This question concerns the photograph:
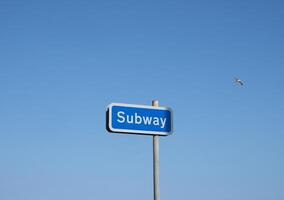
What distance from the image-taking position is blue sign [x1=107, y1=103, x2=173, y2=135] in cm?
544

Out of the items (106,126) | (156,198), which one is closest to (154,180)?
(156,198)

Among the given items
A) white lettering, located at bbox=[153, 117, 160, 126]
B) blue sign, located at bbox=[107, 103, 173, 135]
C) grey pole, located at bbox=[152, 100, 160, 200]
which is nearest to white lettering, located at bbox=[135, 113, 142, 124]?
blue sign, located at bbox=[107, 103, 173, 135]

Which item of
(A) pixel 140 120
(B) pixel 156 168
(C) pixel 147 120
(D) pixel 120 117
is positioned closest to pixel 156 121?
(C) pixel 147 120

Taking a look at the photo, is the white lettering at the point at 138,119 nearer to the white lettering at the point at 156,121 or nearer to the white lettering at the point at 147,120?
the white lettering at the point at 147,120

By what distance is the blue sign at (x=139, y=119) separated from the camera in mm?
5438

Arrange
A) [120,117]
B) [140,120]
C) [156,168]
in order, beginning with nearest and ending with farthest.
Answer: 1. [156,168]
2. [120,117]
3. [140,120]

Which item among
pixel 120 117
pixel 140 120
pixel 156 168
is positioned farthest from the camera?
pixel 140 120

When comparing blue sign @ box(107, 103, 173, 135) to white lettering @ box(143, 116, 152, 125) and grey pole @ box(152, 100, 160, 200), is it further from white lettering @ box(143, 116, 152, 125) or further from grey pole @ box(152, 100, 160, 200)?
grey pole @ box(152, 100, 160, 200)

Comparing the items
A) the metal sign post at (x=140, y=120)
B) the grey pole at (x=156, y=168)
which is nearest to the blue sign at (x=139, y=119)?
the metal sign post at (x=140, y=120)

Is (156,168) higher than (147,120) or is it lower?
lower

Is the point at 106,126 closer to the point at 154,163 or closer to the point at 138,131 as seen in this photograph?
the point at 138,131

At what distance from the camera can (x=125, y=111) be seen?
218 inches

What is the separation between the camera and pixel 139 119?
18.4 ft

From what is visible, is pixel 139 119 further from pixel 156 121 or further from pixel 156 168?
pixel 156 168
